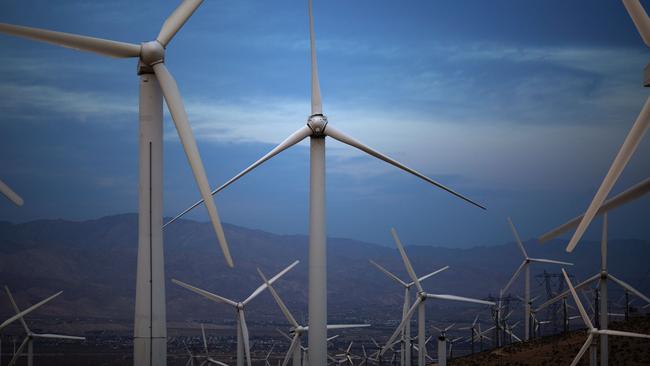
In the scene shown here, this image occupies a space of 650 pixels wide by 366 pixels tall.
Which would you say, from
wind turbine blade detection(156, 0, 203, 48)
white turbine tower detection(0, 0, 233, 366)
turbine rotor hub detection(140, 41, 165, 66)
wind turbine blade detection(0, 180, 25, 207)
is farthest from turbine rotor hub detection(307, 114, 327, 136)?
wind turbine blade detection(0, 180, 25, 207)

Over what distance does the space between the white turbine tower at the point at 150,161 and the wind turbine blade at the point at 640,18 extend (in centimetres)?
1462

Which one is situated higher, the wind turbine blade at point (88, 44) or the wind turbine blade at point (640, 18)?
the wind turbine blade at point (88, 44)

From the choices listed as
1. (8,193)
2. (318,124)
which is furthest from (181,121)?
(318,124)

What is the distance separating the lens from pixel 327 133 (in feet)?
162

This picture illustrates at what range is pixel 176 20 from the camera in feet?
120

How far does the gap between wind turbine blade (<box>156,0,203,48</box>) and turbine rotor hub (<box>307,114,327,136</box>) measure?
12.3 meters

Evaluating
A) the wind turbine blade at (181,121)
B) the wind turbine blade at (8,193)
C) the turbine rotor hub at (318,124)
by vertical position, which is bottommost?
the wind turbine blade at (8,193)

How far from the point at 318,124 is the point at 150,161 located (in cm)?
1690

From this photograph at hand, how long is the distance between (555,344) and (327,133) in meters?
69.2

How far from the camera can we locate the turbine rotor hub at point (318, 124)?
49.0 meters

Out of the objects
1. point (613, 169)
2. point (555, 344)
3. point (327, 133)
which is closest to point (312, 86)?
point (327, 133)

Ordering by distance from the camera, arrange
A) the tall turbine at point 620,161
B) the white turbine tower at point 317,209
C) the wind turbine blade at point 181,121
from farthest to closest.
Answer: the white turbine tower at point 317,209 → the wind turbine blade at point 181,121 → the tall turbine at point 620,161

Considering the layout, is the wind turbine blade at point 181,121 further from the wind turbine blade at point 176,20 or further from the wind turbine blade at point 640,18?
the wind turbine blade at point 640,18

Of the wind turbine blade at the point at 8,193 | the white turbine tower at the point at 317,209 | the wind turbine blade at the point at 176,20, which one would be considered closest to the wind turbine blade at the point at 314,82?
the white turbine tower at the point at 317,209
